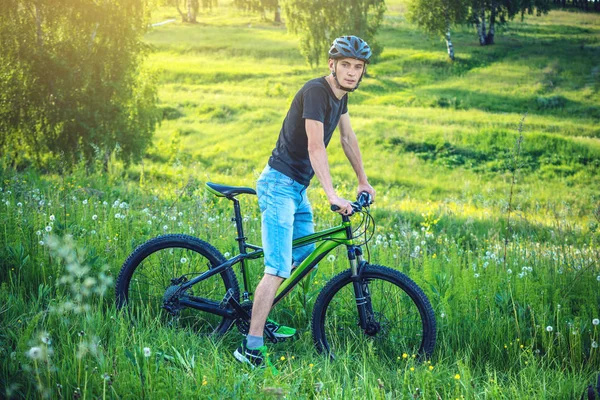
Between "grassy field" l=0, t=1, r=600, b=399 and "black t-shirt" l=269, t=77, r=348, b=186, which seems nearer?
"grassy field" l=0, t=1, r=600, b=399

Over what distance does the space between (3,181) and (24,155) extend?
656cm

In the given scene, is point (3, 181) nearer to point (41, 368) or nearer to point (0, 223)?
point (0, 223)

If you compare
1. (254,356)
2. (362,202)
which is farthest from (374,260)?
(254,356)

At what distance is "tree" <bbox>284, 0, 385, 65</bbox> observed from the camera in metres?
41.9

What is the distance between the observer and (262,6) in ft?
242

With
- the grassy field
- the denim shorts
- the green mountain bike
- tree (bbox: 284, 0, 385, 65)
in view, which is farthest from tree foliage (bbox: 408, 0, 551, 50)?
the denim shorts

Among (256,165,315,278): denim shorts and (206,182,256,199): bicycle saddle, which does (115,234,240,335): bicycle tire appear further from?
(256,165,315,278): denim shorts

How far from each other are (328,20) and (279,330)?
133ft

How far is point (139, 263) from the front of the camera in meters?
4.97

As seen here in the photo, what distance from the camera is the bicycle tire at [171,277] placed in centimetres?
488

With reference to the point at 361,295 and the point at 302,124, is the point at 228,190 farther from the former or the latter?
the point at 361,295

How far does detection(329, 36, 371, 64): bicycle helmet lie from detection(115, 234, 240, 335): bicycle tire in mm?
1961

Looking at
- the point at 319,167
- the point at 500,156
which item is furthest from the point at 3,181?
the point at 500,156

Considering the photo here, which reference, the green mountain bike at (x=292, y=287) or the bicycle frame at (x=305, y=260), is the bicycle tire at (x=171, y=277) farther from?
the bicycle frame at (x=305, y=260)
